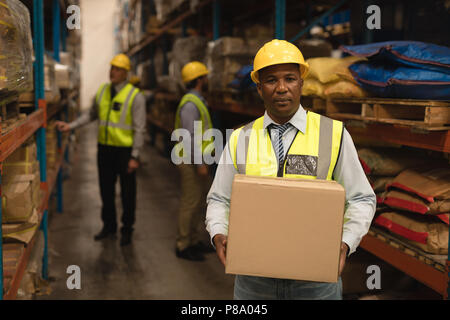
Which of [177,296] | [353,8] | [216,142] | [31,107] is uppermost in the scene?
[353,8]

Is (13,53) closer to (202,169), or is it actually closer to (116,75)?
(202,169)

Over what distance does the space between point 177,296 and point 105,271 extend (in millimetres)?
941

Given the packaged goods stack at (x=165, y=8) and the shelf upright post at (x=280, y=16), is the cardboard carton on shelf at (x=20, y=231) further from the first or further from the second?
the packaged goods stack at (x=165, y=8)

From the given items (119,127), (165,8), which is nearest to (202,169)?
(119,127)

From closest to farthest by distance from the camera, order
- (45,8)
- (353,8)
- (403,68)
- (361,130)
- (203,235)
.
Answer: (403,68)
(361,130)
(353,8)
(203,235)
(45,8)

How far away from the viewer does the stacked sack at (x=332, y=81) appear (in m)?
3.19

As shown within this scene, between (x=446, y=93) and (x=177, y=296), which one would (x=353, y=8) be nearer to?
(x=446, y=93)

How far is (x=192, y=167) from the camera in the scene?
489 cm

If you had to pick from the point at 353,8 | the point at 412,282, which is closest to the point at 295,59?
the point at 412,282

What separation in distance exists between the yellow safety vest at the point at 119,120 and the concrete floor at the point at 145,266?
120 cm

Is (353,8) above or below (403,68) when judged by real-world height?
above

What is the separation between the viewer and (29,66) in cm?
292

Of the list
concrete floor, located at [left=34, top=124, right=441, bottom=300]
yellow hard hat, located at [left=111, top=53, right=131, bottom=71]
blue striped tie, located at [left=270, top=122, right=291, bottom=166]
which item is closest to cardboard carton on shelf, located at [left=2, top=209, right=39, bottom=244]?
concrete floor, located at [left=34, top=124, right=441, bottom=300]

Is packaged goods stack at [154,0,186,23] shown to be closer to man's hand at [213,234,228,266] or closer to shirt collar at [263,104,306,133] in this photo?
shirt collar at [263,104,306,133]
